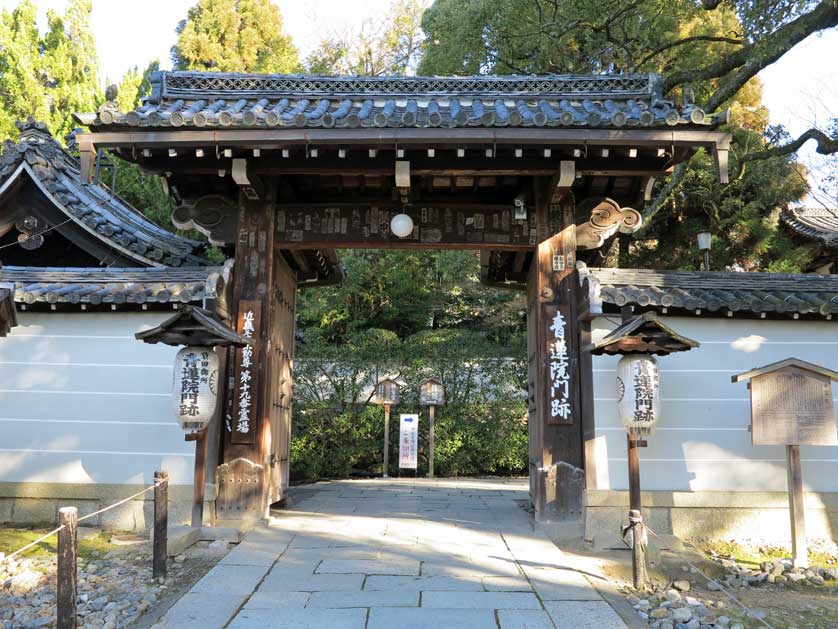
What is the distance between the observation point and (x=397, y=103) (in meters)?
7.95

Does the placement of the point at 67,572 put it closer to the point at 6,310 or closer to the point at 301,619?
the point at 301,619

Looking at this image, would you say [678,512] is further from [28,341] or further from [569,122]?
[28,341]

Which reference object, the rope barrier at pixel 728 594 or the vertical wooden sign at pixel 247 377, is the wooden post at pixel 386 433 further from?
→ the rope barrier at pixel 728 594

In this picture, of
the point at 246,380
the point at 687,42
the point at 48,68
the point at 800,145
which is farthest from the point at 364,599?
the point at 48,68

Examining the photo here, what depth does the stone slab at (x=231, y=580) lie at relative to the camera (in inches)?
A: 186

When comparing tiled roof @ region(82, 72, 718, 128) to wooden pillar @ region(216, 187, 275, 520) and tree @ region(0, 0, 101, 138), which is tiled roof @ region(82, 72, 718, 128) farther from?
tree @ region(0, 0, 101, 138)

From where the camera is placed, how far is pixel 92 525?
6.91 meters

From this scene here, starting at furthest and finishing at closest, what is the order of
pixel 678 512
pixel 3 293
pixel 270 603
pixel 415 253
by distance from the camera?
pixel 415 253, pixel 678 512, pixel 3 293, pixel 270 603

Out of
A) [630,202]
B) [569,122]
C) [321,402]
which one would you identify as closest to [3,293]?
[569,122]

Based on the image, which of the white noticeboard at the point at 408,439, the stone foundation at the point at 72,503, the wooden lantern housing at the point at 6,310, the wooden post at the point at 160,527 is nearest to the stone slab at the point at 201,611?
the wooden post at the point at 160,527

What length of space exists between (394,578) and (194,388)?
2.62m

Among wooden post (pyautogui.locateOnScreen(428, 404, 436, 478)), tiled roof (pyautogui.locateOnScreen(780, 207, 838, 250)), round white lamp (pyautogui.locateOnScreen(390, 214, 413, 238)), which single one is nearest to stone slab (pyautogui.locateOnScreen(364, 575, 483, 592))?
round white lamp (pyautogui.locateOnScreen(390, 214, 413, 238))

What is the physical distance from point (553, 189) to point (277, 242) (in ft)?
10.7

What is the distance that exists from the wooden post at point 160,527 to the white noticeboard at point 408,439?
7923 millimetres
